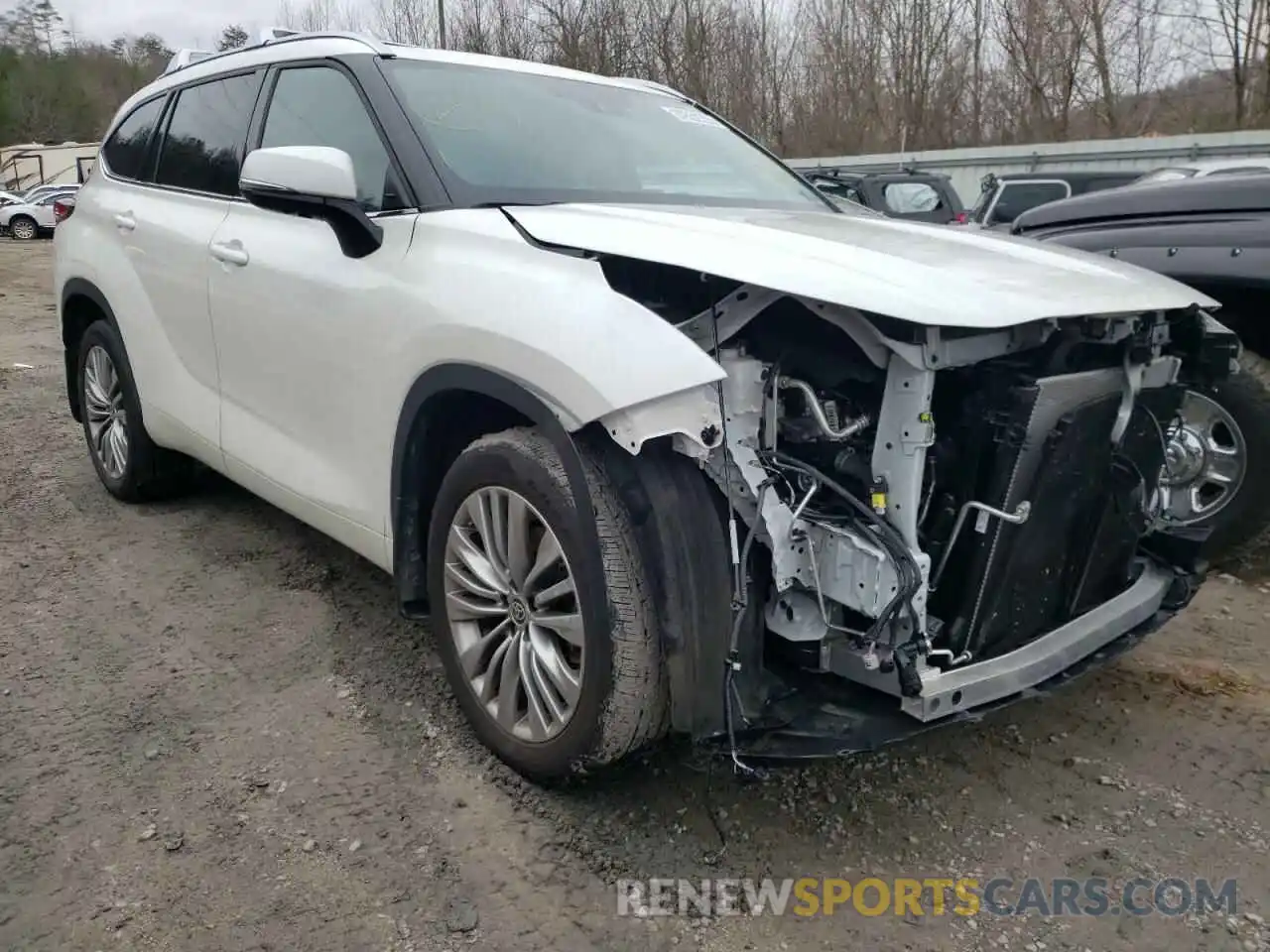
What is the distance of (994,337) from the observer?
2.27 metres

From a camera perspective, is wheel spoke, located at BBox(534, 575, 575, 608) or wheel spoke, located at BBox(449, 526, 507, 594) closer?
wheel spoke, located at BBox(534, 575, 575, 608)

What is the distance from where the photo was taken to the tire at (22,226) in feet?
99.7

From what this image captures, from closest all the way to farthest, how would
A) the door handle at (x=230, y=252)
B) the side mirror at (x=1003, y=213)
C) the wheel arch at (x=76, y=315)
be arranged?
the door handle at (x=230, y=252) → the wheel arch at (x=76, y=315) → the side mirror at (x=1003, y=213)

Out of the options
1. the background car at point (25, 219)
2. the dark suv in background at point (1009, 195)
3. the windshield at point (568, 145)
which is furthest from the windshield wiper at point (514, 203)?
the background car at point (25, 219)

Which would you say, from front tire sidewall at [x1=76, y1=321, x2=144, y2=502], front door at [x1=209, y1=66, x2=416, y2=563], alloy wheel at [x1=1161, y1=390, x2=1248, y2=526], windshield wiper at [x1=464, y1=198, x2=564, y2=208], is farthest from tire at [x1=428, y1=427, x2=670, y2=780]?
alloy wheel at [x1=1161, y1=390, x2=1248, y2=526]

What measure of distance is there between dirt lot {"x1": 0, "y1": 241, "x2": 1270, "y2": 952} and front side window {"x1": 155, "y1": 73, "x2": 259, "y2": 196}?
62.1 inches

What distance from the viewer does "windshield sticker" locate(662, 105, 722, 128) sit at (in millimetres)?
3784

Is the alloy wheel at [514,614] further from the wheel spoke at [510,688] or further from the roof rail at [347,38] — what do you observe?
the roof rail at [347,38]

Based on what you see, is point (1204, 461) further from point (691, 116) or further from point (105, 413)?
point (105, 413)

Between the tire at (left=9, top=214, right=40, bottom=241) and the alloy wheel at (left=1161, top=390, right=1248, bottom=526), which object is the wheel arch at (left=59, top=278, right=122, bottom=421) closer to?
the alloy wheel at (left=1161, top=390, right=1248, bottom=526)

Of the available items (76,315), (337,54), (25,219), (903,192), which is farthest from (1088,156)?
(25,219)

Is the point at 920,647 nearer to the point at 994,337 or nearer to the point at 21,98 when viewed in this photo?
the point at 994,337

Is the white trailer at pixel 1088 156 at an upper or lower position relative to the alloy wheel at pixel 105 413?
upper

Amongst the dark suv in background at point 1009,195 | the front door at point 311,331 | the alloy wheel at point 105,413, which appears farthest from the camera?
the dark suv in background at point 1009,195
